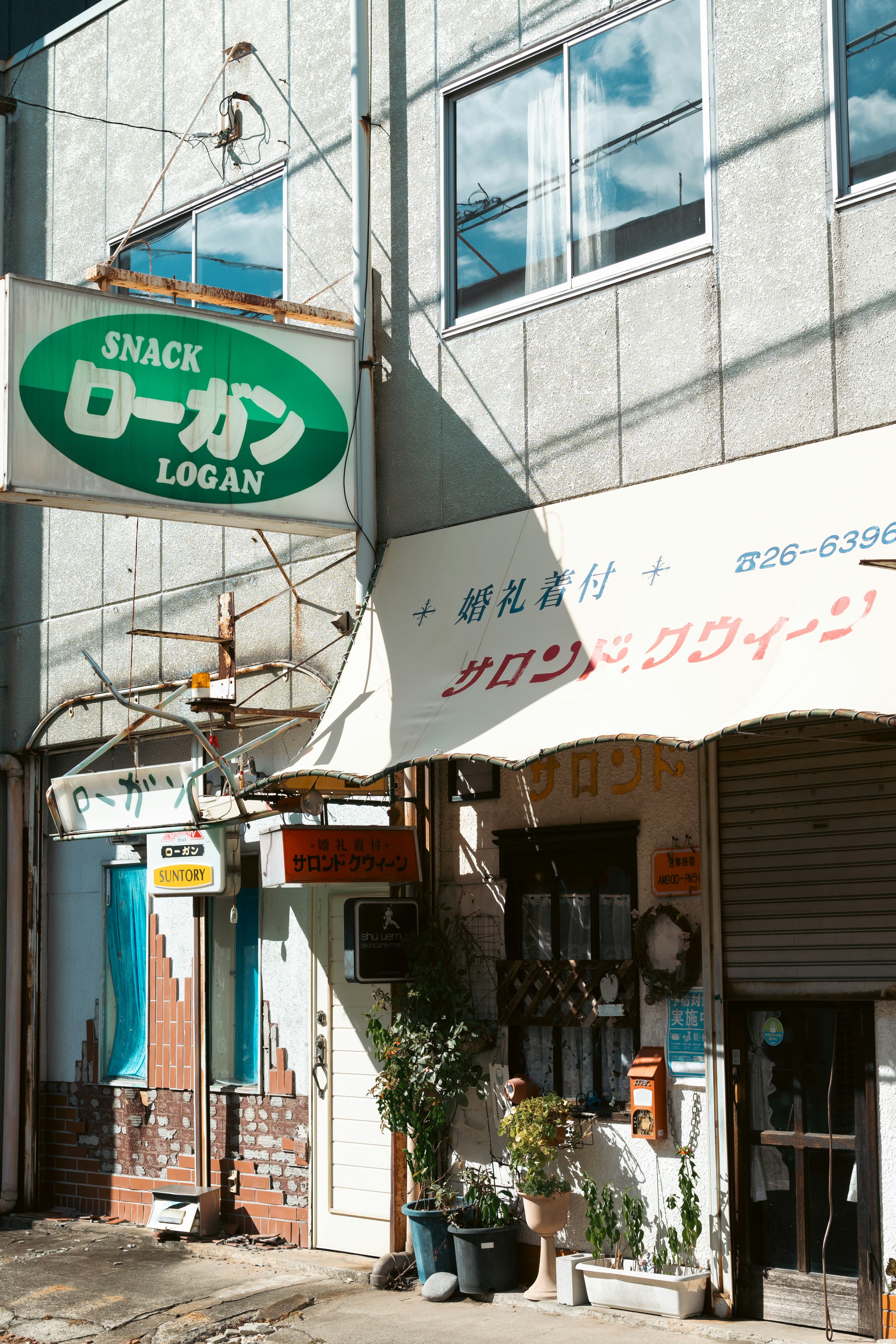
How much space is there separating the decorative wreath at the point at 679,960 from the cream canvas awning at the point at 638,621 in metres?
1.54

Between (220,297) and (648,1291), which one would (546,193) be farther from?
(648,1291)

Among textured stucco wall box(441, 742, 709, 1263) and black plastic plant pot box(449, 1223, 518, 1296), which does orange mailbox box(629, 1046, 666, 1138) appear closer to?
textured stucco wall box(441, 742, 709, 1263)

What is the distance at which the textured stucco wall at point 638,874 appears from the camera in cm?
853

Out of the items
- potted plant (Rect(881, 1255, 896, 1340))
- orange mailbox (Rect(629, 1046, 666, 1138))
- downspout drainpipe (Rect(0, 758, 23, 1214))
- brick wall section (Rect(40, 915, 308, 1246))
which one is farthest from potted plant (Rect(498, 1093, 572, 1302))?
downspout drainpipe (Rect(0, 758, 23, 1214))

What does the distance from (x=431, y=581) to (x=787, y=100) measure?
3579mm

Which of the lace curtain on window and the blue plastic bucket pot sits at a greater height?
the lace curtain on window

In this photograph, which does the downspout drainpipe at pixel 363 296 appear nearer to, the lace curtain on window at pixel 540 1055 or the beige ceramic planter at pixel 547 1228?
the lace curtain on window at pixel 540 1055

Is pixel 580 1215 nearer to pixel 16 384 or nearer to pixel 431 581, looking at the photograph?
pixel 431 581

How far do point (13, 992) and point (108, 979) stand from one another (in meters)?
1.09

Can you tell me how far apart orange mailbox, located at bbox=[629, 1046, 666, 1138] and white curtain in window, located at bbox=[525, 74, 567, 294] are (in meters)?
4.89

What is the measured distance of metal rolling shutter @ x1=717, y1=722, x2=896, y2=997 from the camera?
7.78 metres

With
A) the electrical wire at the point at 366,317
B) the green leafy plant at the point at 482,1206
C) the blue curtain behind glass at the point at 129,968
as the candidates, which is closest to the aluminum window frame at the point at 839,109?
the electrical wire at the point at 366,317

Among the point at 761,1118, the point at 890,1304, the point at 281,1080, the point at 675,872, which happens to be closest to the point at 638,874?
the point at 675,872

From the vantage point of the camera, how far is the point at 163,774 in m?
11.0
